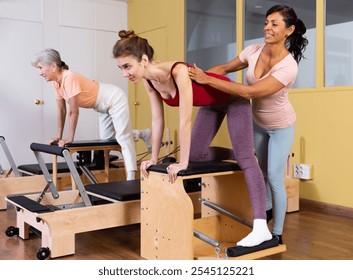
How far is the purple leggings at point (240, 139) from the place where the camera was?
2.19 metres

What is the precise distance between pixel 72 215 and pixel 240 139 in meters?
0.99

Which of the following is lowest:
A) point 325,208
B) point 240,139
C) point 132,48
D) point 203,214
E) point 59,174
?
point 325,208

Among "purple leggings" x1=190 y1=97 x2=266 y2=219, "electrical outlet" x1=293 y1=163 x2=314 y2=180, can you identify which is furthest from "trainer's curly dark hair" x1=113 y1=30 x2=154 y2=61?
"electrical outlet" x1=293 y1=163 x2=314 y2=180

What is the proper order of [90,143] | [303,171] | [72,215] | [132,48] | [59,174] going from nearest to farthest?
1. [132,48]
2. [72,215]
3. [90,143]
4. [303,171]
5. [59,174]

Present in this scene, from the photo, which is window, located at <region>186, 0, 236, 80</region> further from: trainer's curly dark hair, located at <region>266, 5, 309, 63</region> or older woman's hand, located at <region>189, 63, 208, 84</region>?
older woman's hand, located at <region>189, 63, 208, 84</region>

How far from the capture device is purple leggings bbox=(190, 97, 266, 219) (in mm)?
2191

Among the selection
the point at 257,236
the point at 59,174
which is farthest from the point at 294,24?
the point at 59,174

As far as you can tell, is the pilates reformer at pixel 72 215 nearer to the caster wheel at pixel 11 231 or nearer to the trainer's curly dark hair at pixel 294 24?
the caster wheel at pixel 11 231

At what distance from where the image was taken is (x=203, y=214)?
266 centimetres

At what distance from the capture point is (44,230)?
2367 millimetres

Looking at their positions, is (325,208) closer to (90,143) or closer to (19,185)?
(90,143)

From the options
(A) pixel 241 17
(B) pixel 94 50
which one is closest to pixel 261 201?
(A) pixel 241 17

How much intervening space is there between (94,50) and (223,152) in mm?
3463
